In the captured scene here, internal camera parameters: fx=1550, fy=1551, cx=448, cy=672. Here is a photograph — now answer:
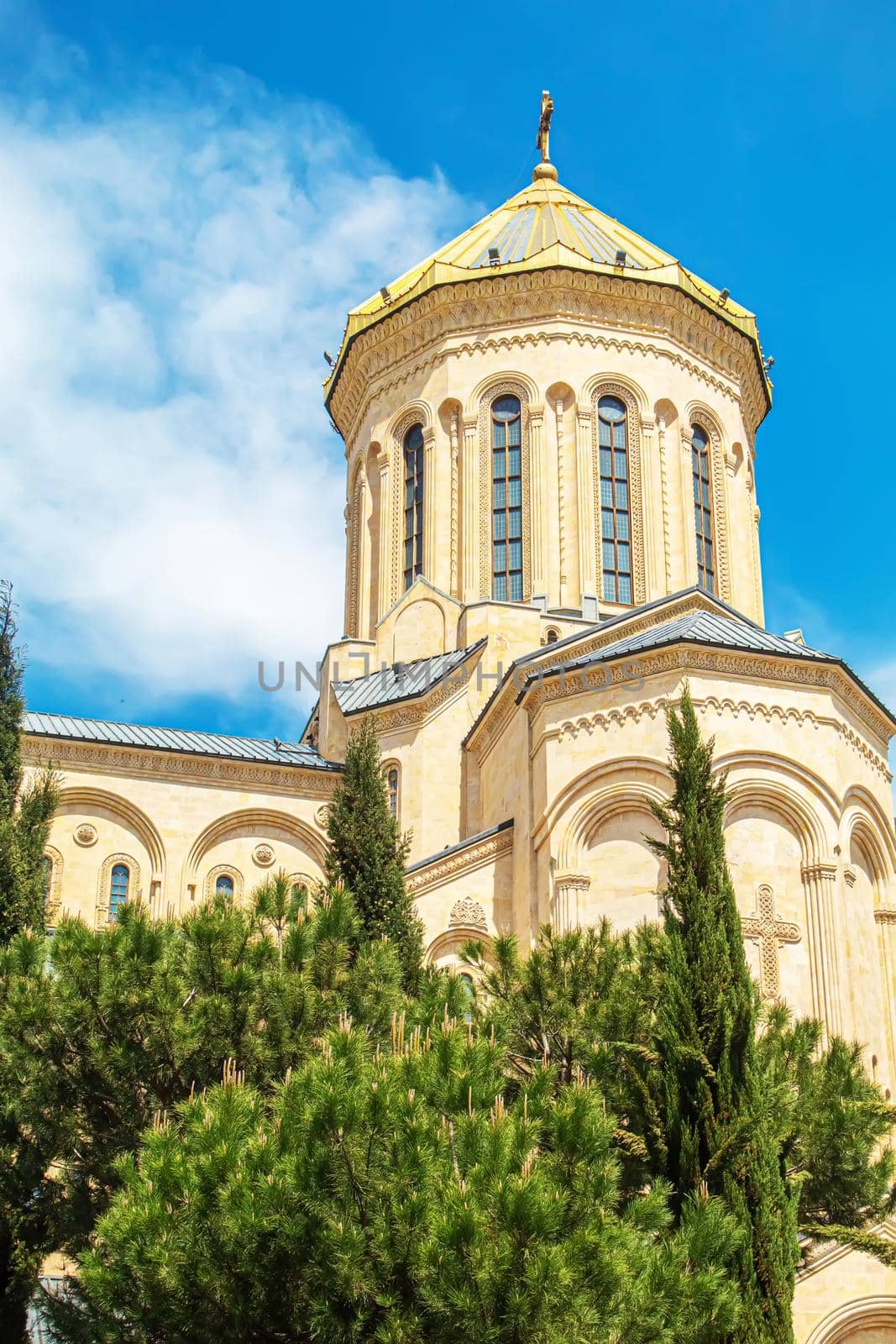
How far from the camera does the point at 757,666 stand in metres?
20.6

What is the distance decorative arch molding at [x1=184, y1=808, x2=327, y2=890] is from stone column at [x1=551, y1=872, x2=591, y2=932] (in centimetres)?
650

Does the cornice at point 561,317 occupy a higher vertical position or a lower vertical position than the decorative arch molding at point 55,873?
higher

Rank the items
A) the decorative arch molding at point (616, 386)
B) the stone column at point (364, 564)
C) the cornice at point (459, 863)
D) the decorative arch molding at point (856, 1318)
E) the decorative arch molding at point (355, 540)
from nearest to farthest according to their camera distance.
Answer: the decorative arch molding at point (856, 1318), the cornice at point (459, 863), the decorative arch molding at point (616, 386), the stone column at point (364, 564), the decorative arch molding at point (355, 540)

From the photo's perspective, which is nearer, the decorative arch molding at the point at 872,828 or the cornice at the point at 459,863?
the decorative arch molding at the point at 872,828

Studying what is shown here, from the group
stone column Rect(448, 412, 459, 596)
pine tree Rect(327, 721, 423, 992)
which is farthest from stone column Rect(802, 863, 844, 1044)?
stone column Rect(448, 412, 459, 596)

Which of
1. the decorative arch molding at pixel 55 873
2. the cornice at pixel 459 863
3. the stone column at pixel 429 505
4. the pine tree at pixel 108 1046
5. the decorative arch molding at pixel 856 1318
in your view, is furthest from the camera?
the stone column at pixel 429 505

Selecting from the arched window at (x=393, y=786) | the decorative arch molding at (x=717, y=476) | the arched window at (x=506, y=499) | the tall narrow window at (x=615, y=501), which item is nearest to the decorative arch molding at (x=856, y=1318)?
the arched window at (x=393, y=786)

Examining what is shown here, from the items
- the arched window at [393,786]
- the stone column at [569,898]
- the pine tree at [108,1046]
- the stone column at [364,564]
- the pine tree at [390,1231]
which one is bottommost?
the pine tree at [390,1231]

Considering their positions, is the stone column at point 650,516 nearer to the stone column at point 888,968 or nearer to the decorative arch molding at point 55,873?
the stone column at point 888,968

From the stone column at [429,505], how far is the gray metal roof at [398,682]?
2.13m

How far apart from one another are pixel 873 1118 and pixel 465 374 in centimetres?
1981

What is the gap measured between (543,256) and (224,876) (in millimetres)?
13616

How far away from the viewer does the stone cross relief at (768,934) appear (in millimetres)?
18859

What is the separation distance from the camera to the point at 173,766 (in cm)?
2562
